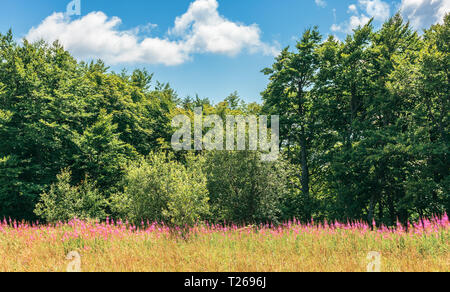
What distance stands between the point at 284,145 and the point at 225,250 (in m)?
20.9

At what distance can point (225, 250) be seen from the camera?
6.57m

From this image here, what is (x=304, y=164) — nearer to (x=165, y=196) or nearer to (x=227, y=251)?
(x=165, y=196)

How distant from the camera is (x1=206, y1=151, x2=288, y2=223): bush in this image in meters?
15.5

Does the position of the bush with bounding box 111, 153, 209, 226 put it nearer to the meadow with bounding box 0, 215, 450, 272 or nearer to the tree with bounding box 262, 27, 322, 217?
the meadow with bounding box 0, 215, 450, 272

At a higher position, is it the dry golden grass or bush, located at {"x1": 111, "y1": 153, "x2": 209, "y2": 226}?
bush, located at {"x1": 111, "y1": 153, "x2": 209, "y2": 226}

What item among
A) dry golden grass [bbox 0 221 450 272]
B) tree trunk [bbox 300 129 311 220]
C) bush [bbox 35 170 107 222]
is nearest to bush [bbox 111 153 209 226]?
dry golden grass [bbox 0 221 450 272]

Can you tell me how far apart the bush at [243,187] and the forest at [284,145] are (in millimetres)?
61

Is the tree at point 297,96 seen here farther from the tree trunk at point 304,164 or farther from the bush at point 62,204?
the bush at point 62,204

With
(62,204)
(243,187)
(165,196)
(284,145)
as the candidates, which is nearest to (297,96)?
(284,145)

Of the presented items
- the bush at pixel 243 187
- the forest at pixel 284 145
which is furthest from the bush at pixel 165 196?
the bush at pixel 243 187

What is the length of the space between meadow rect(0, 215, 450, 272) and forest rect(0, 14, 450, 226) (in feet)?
10.6

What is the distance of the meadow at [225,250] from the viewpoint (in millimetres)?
5598

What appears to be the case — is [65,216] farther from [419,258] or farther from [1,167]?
[419,258]

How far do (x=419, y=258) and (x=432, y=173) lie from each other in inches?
530
